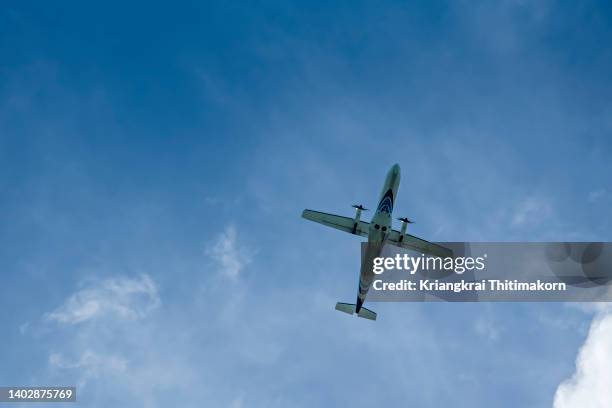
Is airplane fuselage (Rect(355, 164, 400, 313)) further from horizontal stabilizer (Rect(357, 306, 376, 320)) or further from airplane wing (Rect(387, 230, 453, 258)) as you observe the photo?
horizontal stabilizer (Rect(357, 306, 376, 320))

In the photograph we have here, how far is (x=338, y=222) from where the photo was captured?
252ft

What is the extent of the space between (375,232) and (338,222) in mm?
8653

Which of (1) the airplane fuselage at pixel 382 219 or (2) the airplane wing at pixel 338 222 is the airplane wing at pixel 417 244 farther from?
(1) the airplane fuselage at pixel 382 219

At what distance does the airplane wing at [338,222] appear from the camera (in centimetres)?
7588

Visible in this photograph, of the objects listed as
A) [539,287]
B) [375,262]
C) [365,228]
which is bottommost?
[539,287]

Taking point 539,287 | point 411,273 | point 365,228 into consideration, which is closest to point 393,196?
point 365,228

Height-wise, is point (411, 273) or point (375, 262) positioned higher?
point (375, 262)

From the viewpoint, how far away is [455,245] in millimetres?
66812

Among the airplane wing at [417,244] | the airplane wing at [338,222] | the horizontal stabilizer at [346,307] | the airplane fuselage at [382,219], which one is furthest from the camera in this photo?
the horizontal stabilizer at [346,307]

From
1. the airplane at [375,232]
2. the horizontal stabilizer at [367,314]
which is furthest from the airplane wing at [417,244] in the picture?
the horizontal stabilizer at [367,314]

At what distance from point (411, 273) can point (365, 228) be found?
713 inches

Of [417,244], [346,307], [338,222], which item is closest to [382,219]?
[338,222]

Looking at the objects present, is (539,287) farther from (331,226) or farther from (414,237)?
(331,226)

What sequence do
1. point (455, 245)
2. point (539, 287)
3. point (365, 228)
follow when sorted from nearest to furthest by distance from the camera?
point (539, 287), point (455, 245), point (365, 228)
